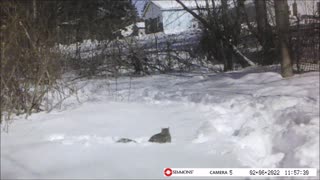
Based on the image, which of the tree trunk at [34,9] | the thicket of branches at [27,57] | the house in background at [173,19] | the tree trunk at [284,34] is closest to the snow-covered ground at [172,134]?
the thicket of branches at [27,57]

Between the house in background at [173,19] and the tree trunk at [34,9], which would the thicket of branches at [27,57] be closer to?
the tree trunk at [34,9]

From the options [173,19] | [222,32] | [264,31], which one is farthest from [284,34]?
[173,19]

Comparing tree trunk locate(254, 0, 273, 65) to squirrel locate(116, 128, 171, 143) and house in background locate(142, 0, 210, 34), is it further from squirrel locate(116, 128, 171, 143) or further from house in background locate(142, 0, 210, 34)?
squirrel locate(116, 128, 171, 143)

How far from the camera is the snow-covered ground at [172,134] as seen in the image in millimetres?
5145

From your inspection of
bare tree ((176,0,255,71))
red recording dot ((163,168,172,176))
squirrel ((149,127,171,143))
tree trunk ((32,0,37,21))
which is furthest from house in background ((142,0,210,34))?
red recording dot ((163,168,172,176))

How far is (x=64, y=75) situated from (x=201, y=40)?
9031mm

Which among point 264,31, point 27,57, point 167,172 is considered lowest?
point 167,172

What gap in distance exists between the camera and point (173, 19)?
2786 centimetres

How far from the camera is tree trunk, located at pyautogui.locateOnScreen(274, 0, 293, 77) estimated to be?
10477 millimetres

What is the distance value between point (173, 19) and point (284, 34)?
57.4 ft

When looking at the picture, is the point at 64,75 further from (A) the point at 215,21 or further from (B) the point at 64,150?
(A) the point at 215,21

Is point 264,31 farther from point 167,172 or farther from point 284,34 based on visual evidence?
point 167,172

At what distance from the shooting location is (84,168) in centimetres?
516

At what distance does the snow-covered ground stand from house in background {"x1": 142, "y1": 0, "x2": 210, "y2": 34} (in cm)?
947
